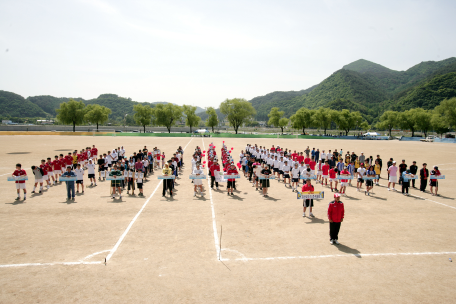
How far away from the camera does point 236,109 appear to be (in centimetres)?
11569

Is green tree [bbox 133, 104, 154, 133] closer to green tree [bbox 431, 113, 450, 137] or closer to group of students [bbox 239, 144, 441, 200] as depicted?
group of students [bbox 239, 144, 441, 200]

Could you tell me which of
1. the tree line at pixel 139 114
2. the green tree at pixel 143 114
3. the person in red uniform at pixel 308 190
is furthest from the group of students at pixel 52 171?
the green tree at pixel 143 114

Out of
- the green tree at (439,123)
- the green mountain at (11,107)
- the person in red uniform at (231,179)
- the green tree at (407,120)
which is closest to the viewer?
the person in red uniform at (231,179)

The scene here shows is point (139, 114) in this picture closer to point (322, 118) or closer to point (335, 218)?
point (322, 118)

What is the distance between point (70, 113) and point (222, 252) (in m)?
108

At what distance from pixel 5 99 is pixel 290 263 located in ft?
834

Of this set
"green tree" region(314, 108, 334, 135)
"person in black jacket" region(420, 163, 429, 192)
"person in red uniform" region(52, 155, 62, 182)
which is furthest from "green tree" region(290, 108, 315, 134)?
"person in red uniform" region(52, 155, 62, 182)

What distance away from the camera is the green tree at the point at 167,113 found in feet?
343

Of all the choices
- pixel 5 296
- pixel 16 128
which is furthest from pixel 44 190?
pixel 16 128

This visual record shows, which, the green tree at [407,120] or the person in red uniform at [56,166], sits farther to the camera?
the green tree at [407,120]

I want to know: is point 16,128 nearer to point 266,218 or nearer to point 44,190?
point 44,190

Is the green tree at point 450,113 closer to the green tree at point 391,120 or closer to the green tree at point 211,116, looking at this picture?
the green tree at point 391,120

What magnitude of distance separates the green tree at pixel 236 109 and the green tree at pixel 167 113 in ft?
67.8

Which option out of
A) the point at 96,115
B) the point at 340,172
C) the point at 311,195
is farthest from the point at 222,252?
the point at 96,115
